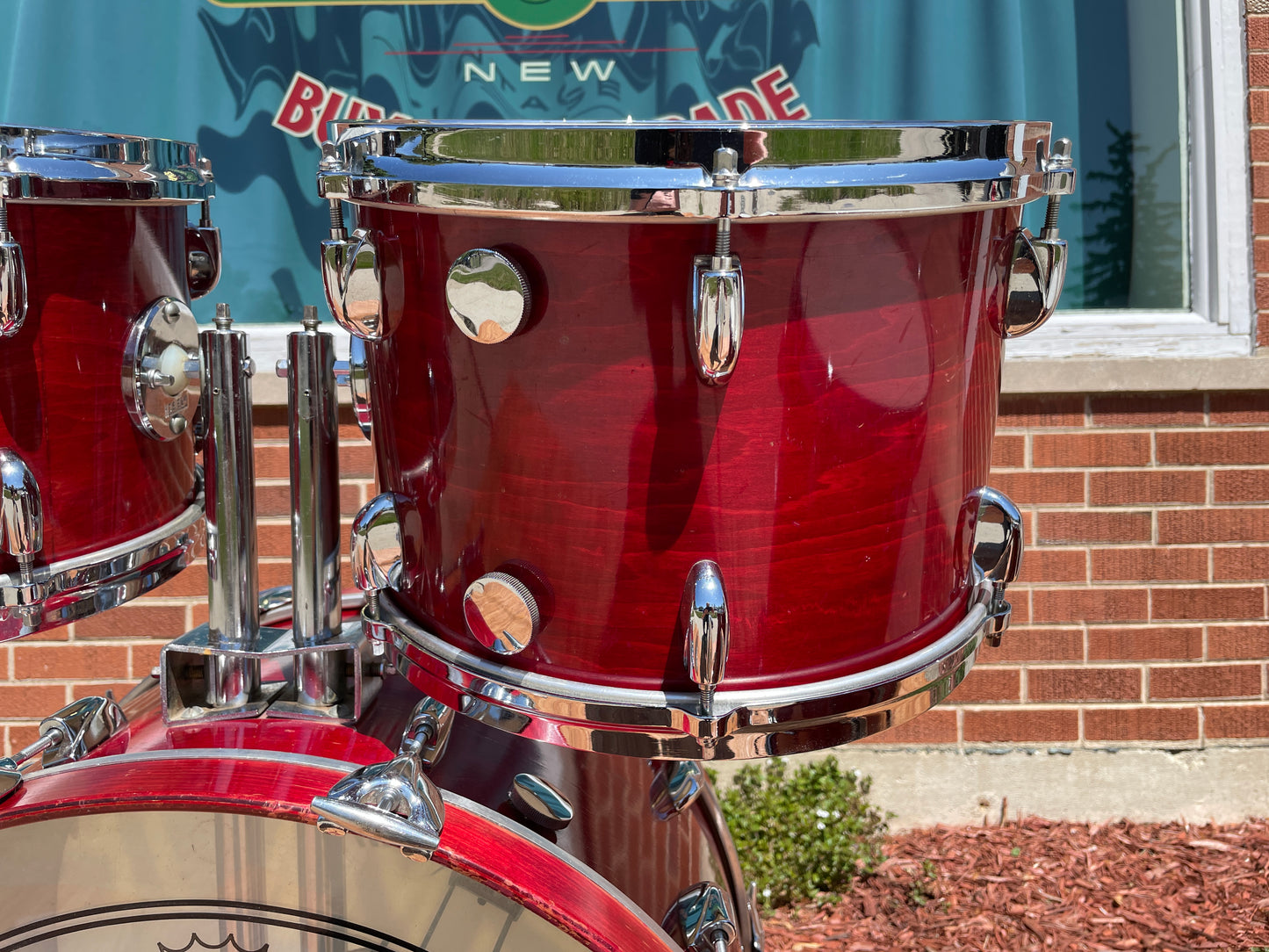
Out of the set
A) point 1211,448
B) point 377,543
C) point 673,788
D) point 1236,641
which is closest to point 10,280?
point 377,543

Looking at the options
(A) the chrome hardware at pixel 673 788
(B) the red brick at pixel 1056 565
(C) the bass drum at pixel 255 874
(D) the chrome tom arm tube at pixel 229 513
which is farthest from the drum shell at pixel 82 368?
(B) the red brick at pixel 1056 565

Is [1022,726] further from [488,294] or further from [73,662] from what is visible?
[73,662]

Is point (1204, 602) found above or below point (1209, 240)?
below

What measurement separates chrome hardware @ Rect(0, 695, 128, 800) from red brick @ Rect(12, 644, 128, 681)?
1.30 meters

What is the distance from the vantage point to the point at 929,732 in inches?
108

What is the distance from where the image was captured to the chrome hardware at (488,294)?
1013mm

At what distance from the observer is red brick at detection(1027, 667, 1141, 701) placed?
107 inches

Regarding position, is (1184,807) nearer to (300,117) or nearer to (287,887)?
(287,887)

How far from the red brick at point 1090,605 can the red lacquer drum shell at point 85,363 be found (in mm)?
1980

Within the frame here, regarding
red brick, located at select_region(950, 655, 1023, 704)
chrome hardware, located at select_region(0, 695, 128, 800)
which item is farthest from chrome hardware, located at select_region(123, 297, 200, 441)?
red brick, located at select_region(950, 655, 1023, 704)

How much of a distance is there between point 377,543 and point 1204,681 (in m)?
2.25

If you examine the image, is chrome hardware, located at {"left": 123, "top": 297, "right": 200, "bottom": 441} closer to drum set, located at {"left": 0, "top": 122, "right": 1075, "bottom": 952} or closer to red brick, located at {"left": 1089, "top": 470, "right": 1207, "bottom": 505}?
drum set, located at {"left": 0, "top": 122, "right": 1075, "bottom": 952}

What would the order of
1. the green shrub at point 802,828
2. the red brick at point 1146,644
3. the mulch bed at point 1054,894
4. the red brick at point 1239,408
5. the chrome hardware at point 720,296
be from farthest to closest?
the red brick at point 1146,644, the red brick at point 1239,408, the green shrub at point 802,828, the mulch bed at point 1054,894, the chrome hardware at point 720,296

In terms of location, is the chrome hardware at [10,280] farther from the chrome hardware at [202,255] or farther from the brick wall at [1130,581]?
the brick wall at [1130,581]
